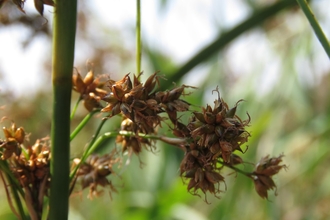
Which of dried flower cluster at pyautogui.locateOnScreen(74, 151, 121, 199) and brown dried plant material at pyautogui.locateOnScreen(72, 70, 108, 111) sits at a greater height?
brown dried plant material at pyautogui.locateOnScreen(72, 70, 108, 111)

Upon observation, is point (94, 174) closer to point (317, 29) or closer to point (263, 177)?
point (263, 177)

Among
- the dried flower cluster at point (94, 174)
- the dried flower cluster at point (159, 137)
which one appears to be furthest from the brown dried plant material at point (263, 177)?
the dried flower cluster at point (94, 174)

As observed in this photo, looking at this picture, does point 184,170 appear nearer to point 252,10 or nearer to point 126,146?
point 126,146

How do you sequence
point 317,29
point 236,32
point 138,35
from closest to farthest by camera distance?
point 317,29 < point 138,35 < point 236,32

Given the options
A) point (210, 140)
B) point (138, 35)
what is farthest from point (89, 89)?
point (210, 140)

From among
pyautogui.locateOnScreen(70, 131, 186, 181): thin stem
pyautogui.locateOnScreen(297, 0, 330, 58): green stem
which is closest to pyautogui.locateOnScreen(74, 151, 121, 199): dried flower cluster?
pyautogui.locateOnScreen(70, 131, 186, 181): thin stem

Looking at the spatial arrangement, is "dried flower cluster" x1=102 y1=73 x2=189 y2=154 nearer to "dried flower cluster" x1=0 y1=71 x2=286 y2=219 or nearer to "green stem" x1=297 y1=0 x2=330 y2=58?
"dried flower cluster" x1=0 y1=71 x2=286 y2=219

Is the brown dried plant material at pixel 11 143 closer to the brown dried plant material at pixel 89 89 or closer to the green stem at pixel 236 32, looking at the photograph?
the brown dried plant material at pixel 89 89

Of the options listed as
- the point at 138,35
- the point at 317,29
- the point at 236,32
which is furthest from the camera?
the point at 236,32
